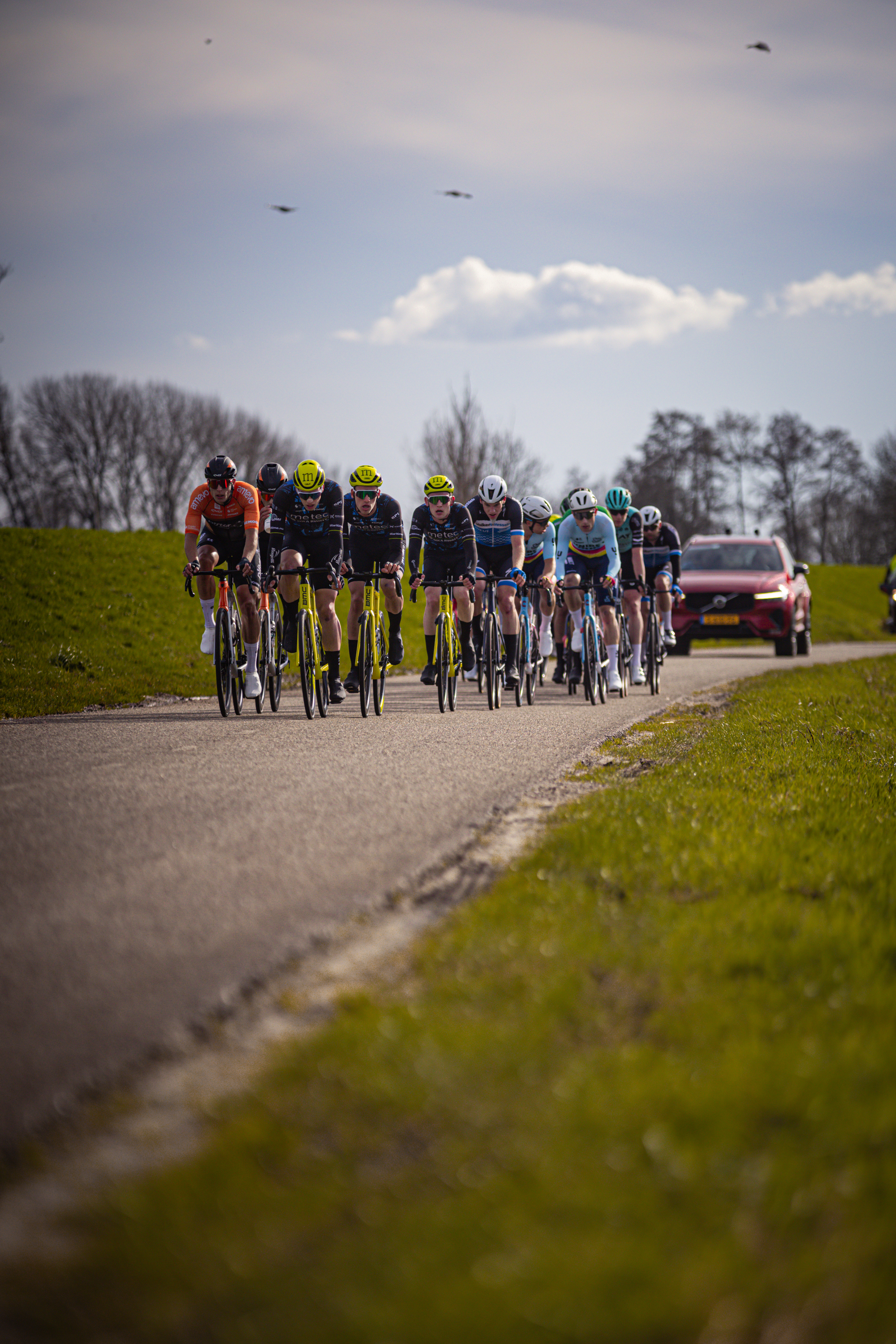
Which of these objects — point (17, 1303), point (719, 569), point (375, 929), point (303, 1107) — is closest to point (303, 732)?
point (375, 929)

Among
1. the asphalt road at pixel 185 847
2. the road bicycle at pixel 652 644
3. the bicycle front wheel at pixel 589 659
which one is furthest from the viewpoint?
the road bicycle at pixel 652 644

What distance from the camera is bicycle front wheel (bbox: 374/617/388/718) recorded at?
40.8 feet

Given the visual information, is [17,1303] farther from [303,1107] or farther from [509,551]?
[509,551]

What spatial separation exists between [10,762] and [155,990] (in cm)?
483

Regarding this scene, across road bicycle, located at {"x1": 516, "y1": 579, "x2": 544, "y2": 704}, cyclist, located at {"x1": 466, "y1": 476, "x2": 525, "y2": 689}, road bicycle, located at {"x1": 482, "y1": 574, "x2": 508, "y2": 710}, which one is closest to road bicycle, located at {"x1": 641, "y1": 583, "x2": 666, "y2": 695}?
road bicycle, located at {"x1": 516, "y1": 579, "x2": 544, "y2": 704}

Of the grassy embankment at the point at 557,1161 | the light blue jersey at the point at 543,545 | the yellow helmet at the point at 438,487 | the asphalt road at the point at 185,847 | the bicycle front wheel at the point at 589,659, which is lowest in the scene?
the grassy embankment at the point at 557,1161

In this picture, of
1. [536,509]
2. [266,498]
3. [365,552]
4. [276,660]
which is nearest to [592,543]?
[536,509]

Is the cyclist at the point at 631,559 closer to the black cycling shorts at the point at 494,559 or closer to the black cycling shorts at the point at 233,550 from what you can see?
the black cycling shorts at the point at 494,559

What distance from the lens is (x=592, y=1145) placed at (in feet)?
8.25

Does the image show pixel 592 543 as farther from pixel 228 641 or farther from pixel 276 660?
pixel 228 641

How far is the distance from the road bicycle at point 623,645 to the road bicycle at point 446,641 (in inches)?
102

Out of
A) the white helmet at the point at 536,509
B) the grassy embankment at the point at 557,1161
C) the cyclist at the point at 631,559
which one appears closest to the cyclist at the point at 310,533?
the white helmet at the point at 536,509

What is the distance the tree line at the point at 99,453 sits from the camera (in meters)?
70.2

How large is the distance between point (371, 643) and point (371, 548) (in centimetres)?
116
